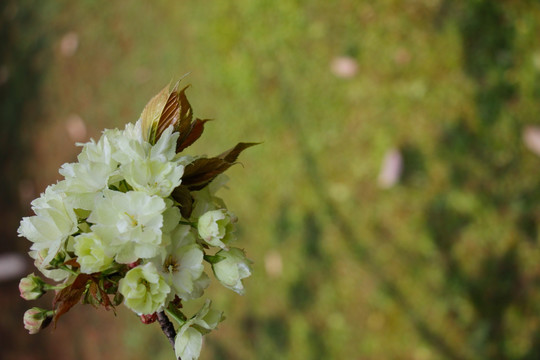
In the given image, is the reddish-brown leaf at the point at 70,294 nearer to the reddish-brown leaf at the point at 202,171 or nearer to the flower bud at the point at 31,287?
the flower bud at the point at 31,287

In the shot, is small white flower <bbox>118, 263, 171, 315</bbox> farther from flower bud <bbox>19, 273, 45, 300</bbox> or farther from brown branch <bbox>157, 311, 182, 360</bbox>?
flower bud <bbox>19, 273, 45, 300</bbox>

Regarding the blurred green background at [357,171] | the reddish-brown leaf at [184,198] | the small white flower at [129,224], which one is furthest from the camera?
the blurred green background at [357,171]

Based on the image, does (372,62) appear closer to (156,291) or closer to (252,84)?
(252,84)

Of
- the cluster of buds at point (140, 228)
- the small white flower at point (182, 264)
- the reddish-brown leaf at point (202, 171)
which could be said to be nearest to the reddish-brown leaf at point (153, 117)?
the cluster of buds at point (140, 228)

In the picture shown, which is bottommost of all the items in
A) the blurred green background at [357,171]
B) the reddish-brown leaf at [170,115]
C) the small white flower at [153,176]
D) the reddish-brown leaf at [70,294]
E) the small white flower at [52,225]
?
the blurred green background at [357,171]

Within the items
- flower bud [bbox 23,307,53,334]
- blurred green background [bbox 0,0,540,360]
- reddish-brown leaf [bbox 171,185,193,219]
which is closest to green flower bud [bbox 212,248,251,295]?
reddish-brown leaf [bbox 171,185,193,219]

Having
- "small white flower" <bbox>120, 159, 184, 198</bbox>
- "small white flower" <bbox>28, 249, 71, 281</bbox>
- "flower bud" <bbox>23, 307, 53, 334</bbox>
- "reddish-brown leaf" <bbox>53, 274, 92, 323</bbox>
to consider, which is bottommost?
"flower bud" <bbox>23, 307, 53, 334</bbox>

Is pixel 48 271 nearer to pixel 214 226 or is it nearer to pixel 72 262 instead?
pixel 72 262

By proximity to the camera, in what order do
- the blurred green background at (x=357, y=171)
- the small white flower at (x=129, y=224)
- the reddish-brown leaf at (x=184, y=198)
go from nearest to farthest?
the small white flower at (x=129, y=224), the reddish-brown leaf at (x=184, y=198), the blurred green background at (x=357, y=171)
